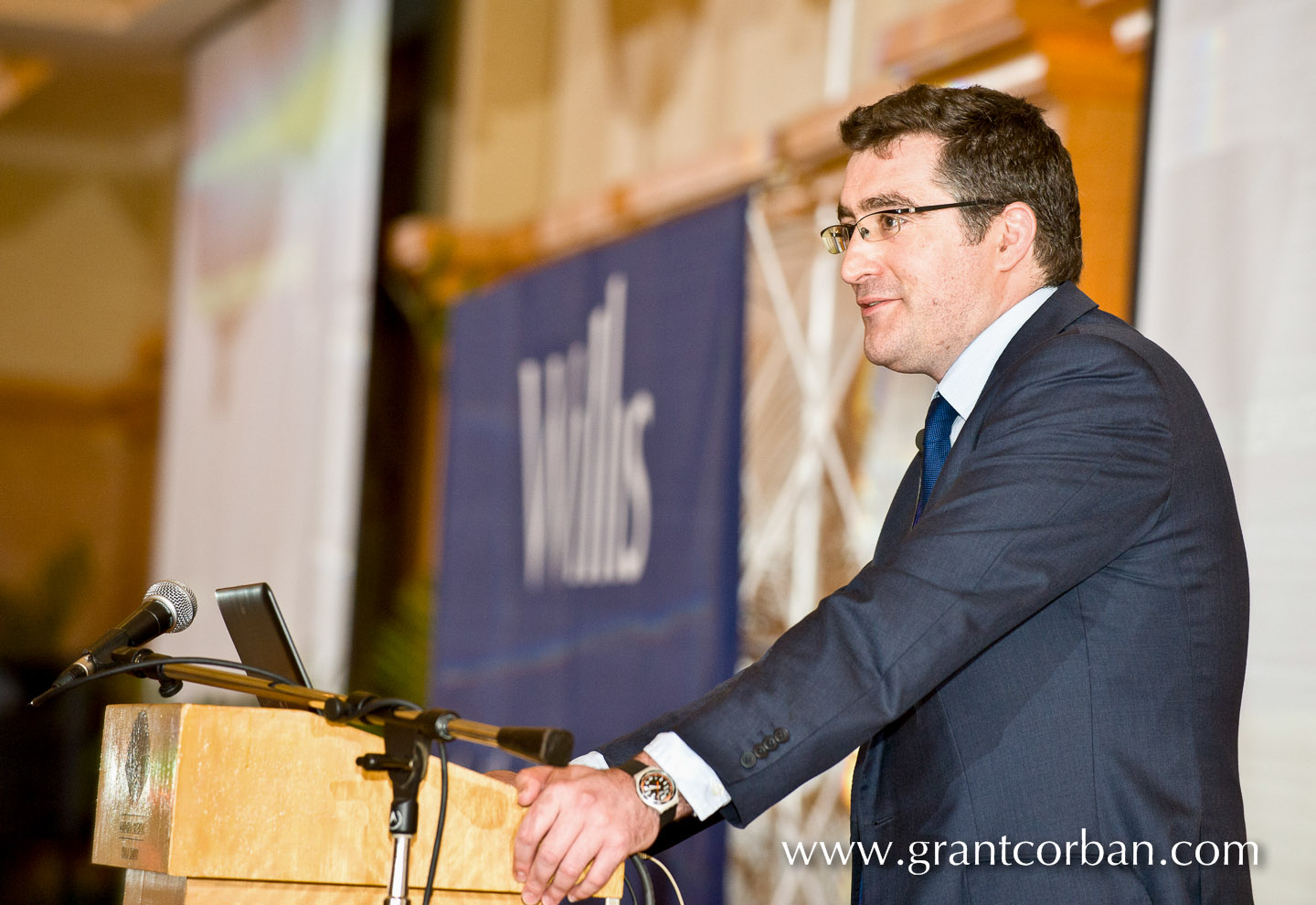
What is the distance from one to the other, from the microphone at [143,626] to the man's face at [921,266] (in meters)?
0.88

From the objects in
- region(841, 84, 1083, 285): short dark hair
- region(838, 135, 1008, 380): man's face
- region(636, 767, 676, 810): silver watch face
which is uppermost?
region(841, 84, 1083, 285): short dark hair

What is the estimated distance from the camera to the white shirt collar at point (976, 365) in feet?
5.77

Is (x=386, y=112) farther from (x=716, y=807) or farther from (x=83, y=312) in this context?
(x=716, y=807)

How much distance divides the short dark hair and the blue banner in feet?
5.84

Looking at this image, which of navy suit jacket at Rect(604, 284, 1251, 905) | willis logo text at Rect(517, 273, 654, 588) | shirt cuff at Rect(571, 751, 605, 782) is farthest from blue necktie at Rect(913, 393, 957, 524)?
willis logo text at Rect(517, 273, 654, 588)

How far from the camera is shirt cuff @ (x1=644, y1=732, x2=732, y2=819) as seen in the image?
4.34 ft

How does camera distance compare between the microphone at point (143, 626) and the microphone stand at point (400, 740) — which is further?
the microphone at point (143, 626)

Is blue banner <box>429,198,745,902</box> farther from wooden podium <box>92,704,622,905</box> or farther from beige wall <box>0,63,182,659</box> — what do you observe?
beige wall <box>0,63,182,659</box>

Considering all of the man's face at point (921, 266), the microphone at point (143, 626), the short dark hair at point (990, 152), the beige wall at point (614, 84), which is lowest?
the microphone at point (143, 626)

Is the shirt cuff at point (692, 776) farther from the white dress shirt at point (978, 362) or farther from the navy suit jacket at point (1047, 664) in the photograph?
the white dress shirt at point (978, 362)

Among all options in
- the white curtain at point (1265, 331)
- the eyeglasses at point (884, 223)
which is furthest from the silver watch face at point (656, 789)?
the white curtain at point (1265, 331)

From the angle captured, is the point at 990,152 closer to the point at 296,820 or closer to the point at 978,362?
the point at 978,362

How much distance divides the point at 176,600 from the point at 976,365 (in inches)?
38.6

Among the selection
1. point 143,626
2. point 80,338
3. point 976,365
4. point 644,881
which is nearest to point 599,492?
point 976,365
